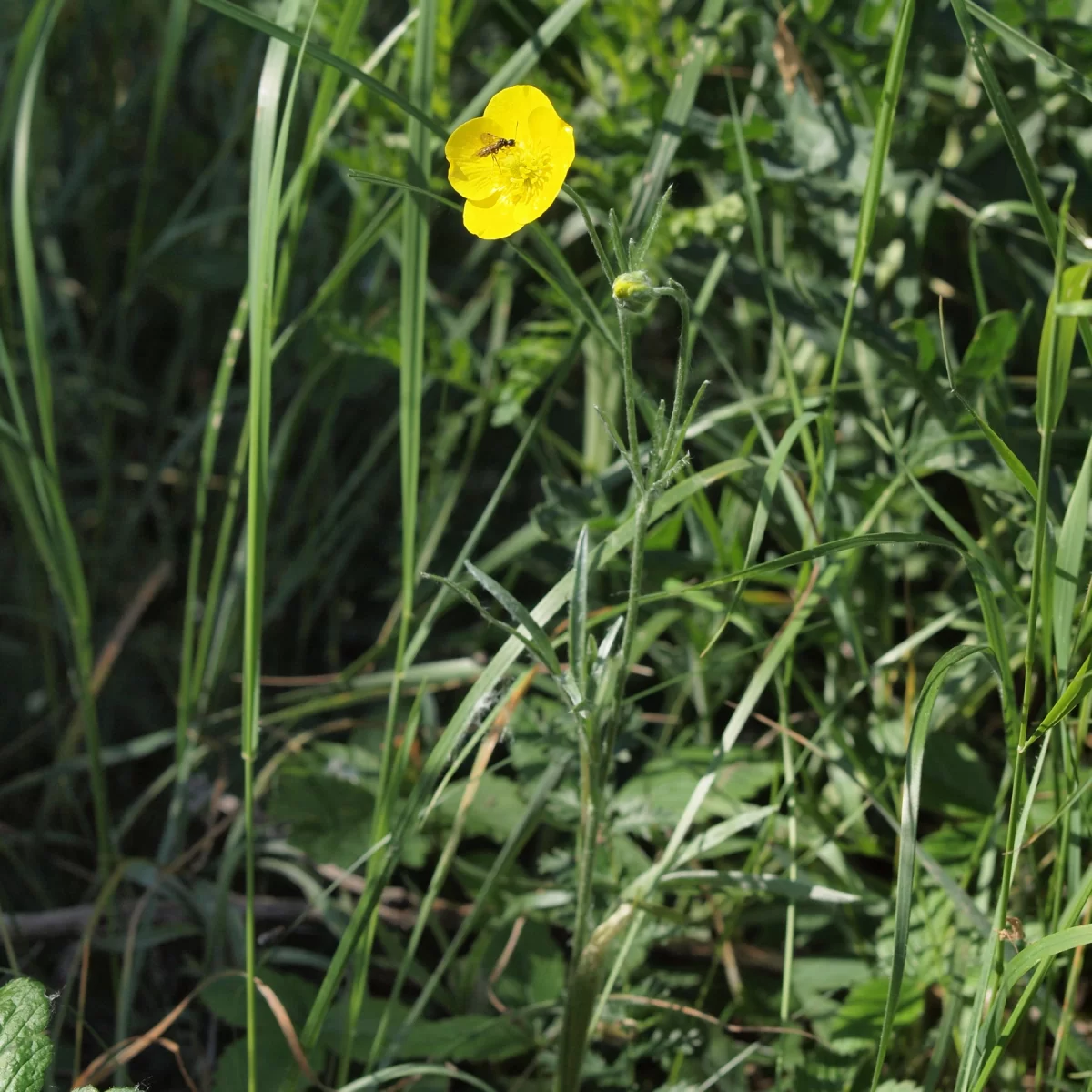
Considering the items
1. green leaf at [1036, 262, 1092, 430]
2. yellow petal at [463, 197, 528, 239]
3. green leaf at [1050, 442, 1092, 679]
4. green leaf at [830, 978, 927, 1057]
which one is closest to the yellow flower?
yellow petal at [463, 197, 528, 239]

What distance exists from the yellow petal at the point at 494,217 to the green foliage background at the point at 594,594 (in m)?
0.02

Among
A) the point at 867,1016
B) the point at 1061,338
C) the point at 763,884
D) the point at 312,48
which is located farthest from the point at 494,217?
the point at 867,1016

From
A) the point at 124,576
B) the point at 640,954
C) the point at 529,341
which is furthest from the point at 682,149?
the point at 124,576

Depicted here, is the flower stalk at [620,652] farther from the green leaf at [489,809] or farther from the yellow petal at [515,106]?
the green leaf at [489,809]

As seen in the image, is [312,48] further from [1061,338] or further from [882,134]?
[1061,338]

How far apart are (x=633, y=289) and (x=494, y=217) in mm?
167

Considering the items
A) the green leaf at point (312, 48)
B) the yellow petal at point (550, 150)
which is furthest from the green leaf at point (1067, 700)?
the green leaf at point (312, 48)

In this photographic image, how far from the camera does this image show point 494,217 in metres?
0.90

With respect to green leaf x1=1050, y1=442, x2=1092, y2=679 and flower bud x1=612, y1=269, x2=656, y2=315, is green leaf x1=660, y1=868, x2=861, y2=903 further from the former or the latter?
flower bud x1=612, y1=269, x2=656, y2=315

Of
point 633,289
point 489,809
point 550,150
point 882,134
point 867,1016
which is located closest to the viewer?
point 633,289

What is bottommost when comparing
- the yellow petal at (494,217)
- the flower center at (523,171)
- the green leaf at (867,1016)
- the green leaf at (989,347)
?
the green leaf at (867,1016)

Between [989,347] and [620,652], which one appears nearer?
[620,652]

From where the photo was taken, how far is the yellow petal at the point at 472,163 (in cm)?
94

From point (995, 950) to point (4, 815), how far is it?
4.56 ft
